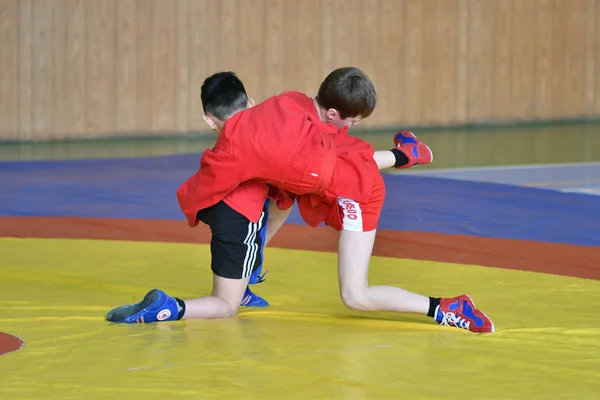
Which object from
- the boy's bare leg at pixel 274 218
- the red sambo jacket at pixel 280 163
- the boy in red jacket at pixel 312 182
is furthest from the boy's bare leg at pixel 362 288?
the boy's bare leg at pixel 274 218

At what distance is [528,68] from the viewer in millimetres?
10977

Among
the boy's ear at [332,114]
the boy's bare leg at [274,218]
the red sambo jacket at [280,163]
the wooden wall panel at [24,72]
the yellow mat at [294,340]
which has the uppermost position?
the wooden wall panel at [24,72]

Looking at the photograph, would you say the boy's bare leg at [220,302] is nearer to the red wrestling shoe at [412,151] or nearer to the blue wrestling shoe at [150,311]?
the blue wrestling shoe at [150,311]

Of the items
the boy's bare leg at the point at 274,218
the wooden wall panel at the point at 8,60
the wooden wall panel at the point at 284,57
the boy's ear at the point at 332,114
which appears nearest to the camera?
the boy's ear at the point at 332,114

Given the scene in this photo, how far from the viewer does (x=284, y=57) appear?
993 centimetres

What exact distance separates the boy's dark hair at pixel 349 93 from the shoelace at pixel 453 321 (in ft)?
2.26

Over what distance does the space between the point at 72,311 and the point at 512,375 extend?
1.45m

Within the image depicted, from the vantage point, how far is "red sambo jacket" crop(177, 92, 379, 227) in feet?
11.1

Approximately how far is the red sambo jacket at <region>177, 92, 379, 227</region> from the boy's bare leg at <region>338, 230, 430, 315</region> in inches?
5.4

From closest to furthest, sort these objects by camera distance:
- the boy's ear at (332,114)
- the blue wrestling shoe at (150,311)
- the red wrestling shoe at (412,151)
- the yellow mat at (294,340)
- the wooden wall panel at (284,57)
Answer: the yellow mat at (294,340), the blue wrestling shoe at (150,311), the boy's ear at (332,114), the red wrestling shoe at (412,151), the wooden wall panel at (284,57)

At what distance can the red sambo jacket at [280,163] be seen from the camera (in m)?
3.38

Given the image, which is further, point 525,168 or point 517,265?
point 525,168

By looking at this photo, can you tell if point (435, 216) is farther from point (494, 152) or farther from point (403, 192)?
point (494, 152)

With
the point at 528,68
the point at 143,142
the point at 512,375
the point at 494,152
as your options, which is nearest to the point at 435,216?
the point at 512,375
